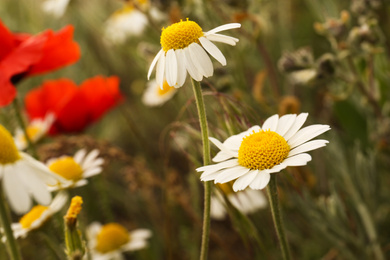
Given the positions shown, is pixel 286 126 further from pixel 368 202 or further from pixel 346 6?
pixel 346 6

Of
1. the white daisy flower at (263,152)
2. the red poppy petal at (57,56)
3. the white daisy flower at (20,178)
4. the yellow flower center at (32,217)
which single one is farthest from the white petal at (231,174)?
the red poppy petal at (57,56)

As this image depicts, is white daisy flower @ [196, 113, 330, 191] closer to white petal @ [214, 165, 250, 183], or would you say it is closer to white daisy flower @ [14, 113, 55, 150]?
white petal @ [214, 165, 250, 183]

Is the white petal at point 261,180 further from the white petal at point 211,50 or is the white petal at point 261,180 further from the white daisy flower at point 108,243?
the white daisy flower at point 108,243

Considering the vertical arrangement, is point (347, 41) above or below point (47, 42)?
below

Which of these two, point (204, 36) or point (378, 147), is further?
point (378, 147)

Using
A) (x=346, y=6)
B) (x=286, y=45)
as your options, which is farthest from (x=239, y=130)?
(x=346, y=6)

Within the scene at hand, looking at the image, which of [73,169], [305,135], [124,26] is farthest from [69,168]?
[124,26]

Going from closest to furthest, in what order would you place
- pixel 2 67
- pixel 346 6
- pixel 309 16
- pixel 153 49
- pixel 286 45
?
pixel 2 67 < pixel 153 49 < pixel 286 45 < pixel 346 6 < pixel 309 16
